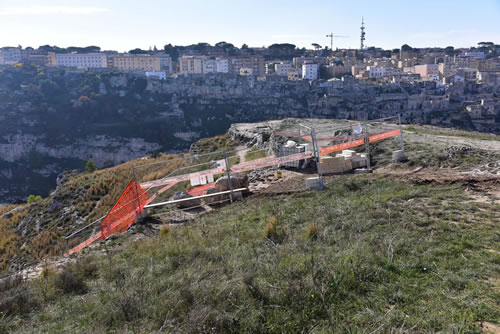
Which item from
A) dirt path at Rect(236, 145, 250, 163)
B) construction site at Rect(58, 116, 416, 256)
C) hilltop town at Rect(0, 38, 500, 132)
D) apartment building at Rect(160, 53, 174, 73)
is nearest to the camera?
construction site at Rect(58, 116, 416, 256)

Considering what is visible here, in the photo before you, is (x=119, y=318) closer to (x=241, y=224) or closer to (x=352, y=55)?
(x=241, y=224)

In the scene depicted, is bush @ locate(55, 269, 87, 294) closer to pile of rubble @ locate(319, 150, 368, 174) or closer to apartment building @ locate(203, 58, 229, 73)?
pile of rubble @ locate(319, 150, 368, 174)

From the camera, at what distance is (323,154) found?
13.4 m

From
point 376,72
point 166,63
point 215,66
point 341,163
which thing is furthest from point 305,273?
point 166,63

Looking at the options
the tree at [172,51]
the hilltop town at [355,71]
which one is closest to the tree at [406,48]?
the hilltop town at [355,71]

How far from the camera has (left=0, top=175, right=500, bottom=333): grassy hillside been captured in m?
3.56

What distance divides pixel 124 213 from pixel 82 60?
120595mm

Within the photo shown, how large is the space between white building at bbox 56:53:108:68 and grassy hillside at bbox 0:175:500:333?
121636mm

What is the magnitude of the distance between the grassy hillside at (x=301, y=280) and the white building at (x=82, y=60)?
399 feet

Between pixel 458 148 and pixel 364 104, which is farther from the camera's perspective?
pixel 364 104

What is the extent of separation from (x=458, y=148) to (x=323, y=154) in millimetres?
4444

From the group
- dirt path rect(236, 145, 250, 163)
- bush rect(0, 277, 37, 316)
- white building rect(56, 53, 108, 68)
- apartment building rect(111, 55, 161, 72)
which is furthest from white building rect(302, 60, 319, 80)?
bush rect(0, 277, 37, 316)

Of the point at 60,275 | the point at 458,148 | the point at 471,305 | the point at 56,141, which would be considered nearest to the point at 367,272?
the point at 471,305

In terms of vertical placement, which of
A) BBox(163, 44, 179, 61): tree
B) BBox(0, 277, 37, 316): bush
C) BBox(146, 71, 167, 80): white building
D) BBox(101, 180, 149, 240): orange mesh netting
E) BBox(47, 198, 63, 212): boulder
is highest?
BBox(163, 44, 179, 61): tree
